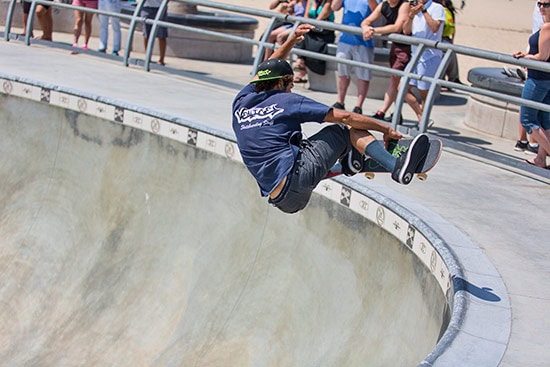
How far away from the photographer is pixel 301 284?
734cm

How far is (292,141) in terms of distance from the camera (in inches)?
227

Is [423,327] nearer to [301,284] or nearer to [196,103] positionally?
[301,284]

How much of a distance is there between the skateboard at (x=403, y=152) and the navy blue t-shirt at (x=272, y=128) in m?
0.58

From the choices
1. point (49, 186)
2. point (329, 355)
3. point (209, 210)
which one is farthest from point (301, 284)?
point (49, 186)

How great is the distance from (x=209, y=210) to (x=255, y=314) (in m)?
1.49

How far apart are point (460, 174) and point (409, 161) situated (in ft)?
10.3

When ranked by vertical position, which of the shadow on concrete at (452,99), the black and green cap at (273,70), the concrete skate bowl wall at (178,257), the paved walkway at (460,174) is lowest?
the concrete skate bowl wall at (178,257)

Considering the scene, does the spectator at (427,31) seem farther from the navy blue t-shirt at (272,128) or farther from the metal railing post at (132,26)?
the navy blue t-shirt at (272,128)

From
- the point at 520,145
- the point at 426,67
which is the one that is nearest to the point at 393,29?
the point at 426,67

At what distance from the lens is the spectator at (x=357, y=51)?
425 inches

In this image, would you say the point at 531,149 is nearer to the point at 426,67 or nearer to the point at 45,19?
the point at 426,67

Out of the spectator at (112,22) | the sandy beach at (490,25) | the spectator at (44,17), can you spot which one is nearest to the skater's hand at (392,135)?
the spectator at (112,22)

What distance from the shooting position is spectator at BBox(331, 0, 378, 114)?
10.8m

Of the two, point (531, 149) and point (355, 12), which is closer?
point (531, 149)
